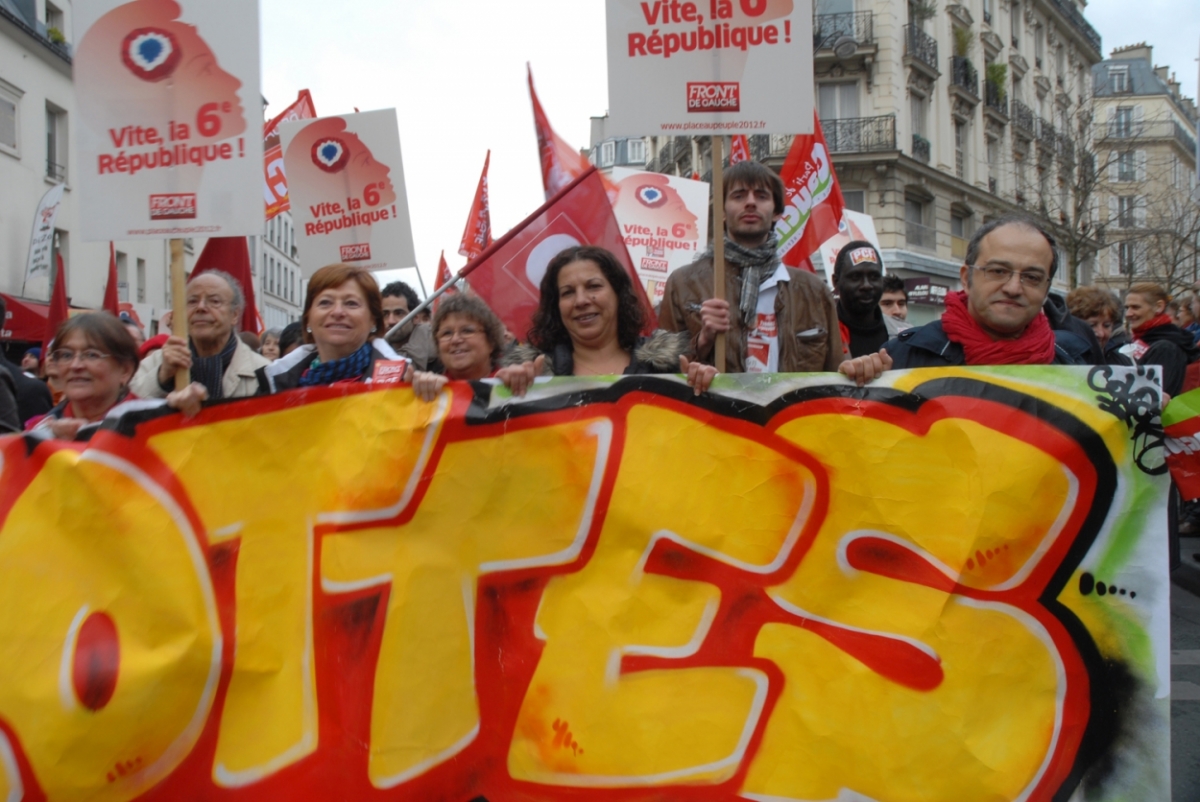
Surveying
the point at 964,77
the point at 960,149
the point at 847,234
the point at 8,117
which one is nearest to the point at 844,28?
the point at 964,77

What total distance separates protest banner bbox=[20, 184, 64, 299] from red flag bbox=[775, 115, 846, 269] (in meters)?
15.3

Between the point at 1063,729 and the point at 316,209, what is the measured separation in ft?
16.8

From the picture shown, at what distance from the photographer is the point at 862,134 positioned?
27.7m

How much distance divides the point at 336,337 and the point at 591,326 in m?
0.93

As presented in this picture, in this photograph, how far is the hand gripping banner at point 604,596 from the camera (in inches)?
95.3

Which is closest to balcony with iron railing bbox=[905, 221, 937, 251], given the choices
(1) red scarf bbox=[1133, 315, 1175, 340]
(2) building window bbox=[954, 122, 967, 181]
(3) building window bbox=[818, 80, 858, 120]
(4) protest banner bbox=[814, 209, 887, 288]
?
(2) building window bbox=[954, 122, 967, 181]

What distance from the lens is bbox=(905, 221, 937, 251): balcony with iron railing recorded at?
28.5 meters

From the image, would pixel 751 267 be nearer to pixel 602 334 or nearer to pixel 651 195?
pixel 602 334

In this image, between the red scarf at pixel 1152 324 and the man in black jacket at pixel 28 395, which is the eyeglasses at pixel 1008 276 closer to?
the red scarf at pixel 1152 324

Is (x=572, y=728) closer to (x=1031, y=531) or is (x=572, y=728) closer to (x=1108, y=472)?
(x=1031, y=531)

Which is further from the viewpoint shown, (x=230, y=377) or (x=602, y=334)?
(x=230, y=377)

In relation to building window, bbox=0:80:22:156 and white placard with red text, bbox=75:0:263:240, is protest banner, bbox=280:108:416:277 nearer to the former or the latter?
white placard with red text, bbox=75:0:263:240

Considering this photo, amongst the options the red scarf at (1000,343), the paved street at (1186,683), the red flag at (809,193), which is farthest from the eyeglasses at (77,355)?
the red flag at (809,193)

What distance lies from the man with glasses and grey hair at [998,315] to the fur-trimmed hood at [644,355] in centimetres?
60
